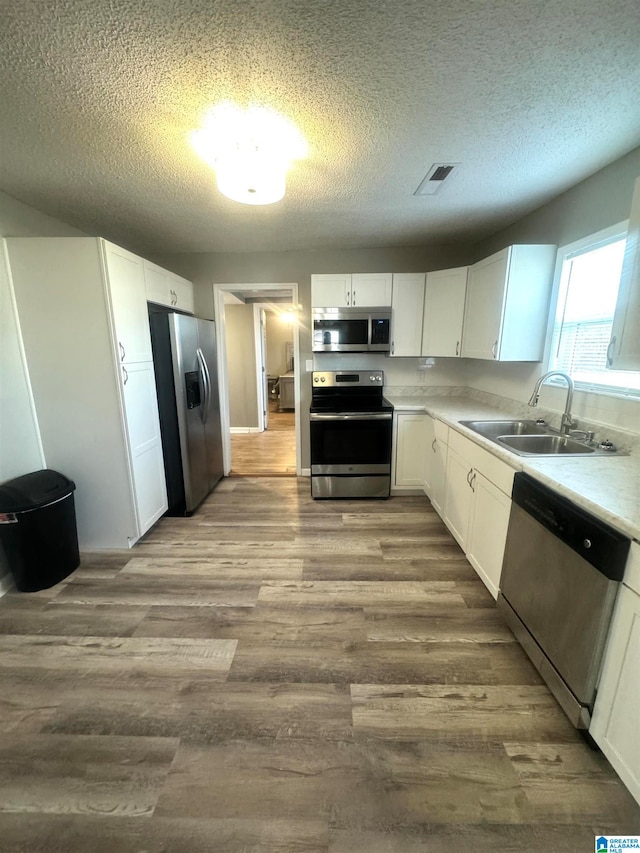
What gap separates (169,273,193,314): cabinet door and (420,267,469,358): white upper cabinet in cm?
241

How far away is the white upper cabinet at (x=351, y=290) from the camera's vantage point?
124 inches

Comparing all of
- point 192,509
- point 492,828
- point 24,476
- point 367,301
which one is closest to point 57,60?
point 24,476

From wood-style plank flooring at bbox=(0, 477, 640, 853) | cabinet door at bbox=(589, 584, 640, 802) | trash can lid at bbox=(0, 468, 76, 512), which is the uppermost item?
trash can lid at bbox=(0, 468, 76, 512)

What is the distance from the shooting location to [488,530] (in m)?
1.92

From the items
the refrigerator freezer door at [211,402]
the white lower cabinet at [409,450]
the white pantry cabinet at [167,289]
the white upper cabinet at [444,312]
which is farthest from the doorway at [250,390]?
the white upper cabinet at [444,312]

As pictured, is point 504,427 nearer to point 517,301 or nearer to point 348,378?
point 517,301

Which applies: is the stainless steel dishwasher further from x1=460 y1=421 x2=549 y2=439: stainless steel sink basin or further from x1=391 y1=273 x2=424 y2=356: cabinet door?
x1=391 y1=273 x2=424 y2=356: cabinet door

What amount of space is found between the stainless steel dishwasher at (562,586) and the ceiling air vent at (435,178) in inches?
69.1

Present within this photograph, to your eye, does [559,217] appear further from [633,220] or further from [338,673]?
[338,673]

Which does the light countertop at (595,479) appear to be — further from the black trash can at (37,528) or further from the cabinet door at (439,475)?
the black trash can at (37,528)

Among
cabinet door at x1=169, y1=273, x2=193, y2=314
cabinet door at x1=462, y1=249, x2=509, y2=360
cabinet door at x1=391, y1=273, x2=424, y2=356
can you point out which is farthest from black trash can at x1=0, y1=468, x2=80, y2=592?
cabinet door at x1=462, y1=249, x2=509, y2=360

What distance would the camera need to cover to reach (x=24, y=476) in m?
2.06

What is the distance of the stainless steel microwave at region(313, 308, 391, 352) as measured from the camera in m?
3.15

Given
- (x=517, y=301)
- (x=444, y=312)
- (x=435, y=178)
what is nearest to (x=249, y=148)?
(x=435, y=178)
